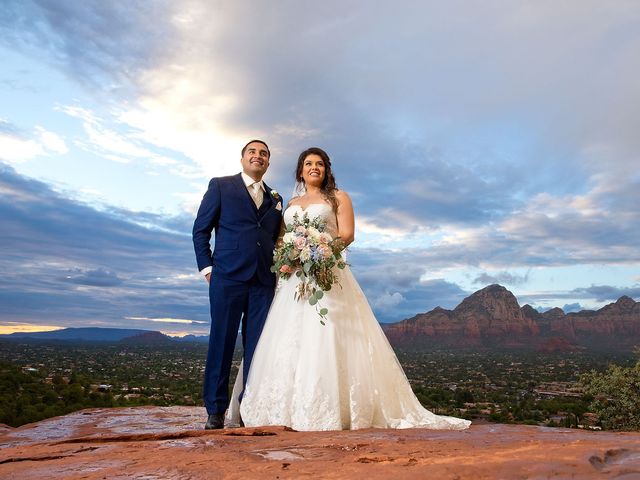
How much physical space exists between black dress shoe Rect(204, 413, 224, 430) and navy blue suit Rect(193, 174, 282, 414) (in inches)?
3.8

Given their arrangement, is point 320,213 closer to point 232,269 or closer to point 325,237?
point 325,237

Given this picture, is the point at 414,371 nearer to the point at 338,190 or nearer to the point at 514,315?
the point at 338,190

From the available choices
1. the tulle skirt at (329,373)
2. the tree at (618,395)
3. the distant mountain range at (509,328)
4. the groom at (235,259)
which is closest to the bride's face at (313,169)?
the groom at (235,259)

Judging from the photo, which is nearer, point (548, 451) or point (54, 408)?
point (548, 451)

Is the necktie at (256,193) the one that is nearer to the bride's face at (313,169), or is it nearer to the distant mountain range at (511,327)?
the bride's face at (313,169)

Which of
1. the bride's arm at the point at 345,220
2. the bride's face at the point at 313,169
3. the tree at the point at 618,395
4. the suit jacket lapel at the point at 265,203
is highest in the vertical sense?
the bride's face at the point at 313,169

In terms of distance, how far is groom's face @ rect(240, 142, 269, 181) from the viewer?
755cm

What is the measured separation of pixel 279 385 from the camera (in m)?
6.69

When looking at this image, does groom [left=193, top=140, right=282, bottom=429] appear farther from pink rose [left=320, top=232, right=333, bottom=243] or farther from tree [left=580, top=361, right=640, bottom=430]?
tree [left=580, top=361, right=640, bottom=430]

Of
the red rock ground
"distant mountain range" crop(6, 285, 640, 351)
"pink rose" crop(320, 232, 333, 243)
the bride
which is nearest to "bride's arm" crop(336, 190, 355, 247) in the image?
the bride

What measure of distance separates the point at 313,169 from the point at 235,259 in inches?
61.8

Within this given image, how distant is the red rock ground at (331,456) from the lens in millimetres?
3275

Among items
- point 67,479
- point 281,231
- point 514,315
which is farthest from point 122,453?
point 514,315

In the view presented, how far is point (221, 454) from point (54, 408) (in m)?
20.2
